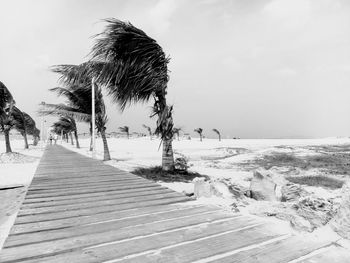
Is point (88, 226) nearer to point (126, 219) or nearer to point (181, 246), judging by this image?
point (126, 219)

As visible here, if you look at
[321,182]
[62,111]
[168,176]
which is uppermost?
[62,111]

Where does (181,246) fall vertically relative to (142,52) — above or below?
below

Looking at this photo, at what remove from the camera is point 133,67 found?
29.3ft

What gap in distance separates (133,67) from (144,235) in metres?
6.82

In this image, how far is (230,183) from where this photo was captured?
19.8 ft

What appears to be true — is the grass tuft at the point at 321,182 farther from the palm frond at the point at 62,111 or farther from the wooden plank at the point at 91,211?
the palm frond at the point at 62,111

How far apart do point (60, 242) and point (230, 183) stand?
402 centimetres

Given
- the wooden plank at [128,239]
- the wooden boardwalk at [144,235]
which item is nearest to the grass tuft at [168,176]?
the wooden boardwalk at [144,235]

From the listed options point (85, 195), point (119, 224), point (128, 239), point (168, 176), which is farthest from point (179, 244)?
point (168, 176)

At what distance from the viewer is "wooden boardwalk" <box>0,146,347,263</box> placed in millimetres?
2600

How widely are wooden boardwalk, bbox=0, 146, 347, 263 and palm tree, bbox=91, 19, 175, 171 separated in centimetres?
489

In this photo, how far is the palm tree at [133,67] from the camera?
28.9 feet

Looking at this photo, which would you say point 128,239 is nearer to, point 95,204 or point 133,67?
point 95,204

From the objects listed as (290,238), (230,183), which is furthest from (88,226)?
(230,183)
